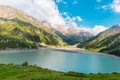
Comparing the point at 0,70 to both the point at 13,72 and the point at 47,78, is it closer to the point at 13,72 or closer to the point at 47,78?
the point at 13,72

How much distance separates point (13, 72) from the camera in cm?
5131

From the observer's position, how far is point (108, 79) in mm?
37406

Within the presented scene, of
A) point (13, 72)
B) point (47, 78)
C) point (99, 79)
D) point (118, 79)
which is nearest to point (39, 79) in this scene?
point (47, 78)

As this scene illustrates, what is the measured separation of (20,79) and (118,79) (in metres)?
16.2

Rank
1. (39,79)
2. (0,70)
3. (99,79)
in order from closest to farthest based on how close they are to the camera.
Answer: (39,79) → (99,79) → (0,70)

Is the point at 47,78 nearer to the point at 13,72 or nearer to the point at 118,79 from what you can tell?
the point at 118,79

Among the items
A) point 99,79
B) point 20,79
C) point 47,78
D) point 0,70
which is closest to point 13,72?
point 0,70

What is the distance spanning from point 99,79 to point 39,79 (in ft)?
32.4

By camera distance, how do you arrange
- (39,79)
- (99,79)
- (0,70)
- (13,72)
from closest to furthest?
(39,79), (99,79), (13,72), (0,70)

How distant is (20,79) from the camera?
37062 millimetres

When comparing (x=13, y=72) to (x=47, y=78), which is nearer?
(x=47, y=78)

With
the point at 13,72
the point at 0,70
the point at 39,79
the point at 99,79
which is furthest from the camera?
the point at 0,70

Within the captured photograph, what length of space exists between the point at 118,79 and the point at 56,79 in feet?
35.7

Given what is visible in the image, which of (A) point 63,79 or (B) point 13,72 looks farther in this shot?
(B) point 13,72
